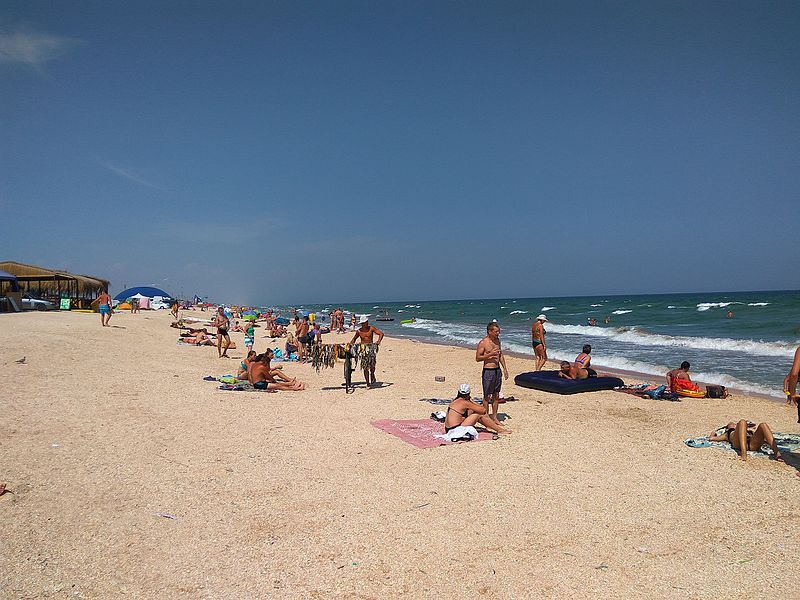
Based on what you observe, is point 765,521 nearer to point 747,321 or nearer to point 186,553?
point 186,553

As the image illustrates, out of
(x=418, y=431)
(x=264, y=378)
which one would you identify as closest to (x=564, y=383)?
(x=418, y=431)

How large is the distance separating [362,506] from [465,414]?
117 inches

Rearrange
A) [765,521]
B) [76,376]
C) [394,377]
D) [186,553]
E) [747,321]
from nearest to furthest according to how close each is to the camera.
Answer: [186,553]
[765,521]
[76,376]
[394,377]
[747,321]

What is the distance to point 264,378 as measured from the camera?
10922 millimetres

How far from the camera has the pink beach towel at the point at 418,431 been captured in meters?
6.95

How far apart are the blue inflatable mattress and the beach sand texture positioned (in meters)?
2.26

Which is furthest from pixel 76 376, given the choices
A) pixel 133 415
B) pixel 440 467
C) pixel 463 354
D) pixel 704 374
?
pixel 704 374

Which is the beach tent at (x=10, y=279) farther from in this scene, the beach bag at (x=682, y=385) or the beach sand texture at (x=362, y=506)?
the beach bag at (x=682, y=385)

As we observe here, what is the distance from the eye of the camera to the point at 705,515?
4.73 meters

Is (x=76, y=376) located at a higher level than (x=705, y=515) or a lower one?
higher

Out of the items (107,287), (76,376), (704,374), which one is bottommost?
(704,374)

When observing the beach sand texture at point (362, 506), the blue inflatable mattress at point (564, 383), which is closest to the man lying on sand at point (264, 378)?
the beach sand texture at point (362, 506)

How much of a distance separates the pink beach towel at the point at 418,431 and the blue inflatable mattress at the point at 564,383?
4.05 m

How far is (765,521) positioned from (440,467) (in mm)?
3030
